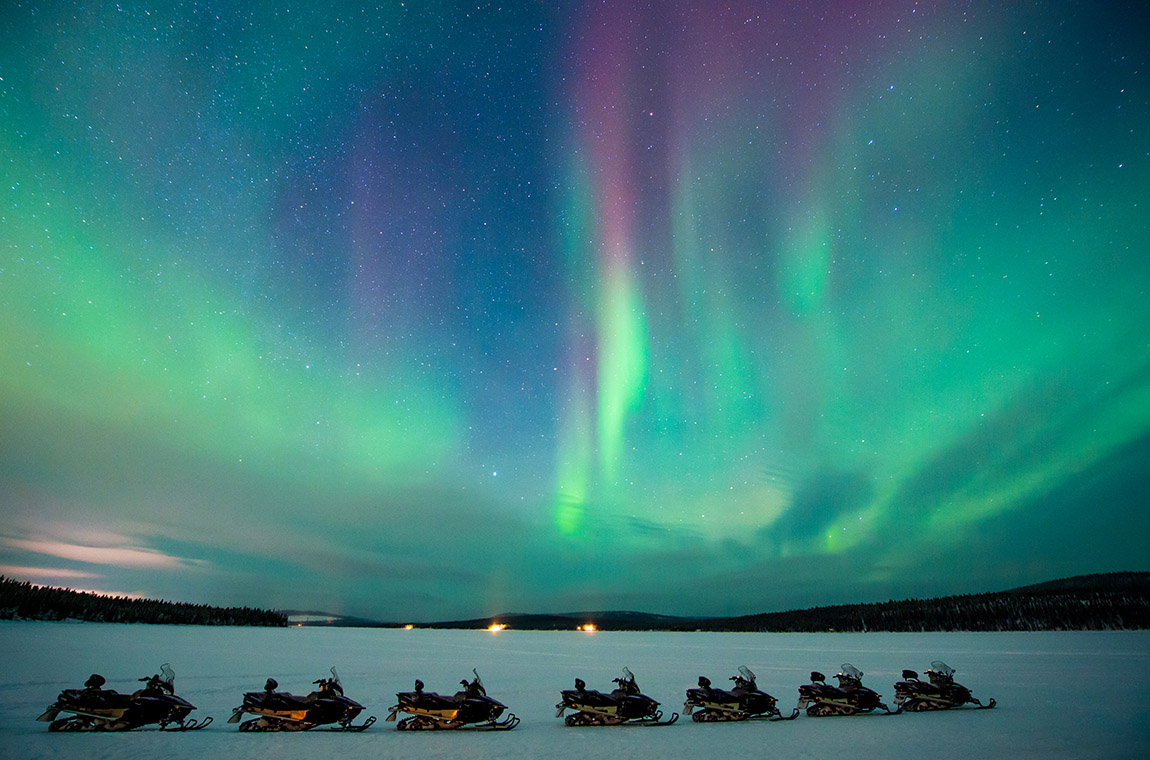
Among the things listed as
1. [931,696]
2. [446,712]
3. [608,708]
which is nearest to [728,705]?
[608,708]

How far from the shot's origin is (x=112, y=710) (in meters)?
16.8

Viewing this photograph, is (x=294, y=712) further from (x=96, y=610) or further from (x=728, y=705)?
(x=96, y=610)

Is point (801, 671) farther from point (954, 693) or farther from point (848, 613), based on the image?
point (848, 613)

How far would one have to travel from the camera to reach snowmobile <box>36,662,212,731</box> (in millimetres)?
16484

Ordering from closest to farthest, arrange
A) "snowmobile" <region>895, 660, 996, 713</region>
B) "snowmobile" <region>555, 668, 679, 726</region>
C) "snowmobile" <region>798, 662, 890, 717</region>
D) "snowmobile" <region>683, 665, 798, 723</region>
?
1. "snowmobile" <region>555, 668, 679, 726</region>
2. "snowmobile" <region>683, 665, 798, 723</region>
3. "snowmobile" <region>798, 662, 890, 717</region>
4. "snowmobile" <region>895, 660, 996, 713</region>

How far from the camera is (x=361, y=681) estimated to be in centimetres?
3077

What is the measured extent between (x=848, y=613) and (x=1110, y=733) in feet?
644

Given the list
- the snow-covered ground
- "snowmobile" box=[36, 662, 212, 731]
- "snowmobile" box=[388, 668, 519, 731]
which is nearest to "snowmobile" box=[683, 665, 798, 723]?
the snow-covered ground

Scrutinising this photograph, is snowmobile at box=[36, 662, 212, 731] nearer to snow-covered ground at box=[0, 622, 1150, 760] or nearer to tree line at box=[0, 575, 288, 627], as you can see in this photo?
snow-covered ground at box=[0, 622, 1150, 760]

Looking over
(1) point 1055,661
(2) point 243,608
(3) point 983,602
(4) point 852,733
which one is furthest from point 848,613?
(4) point 852,733

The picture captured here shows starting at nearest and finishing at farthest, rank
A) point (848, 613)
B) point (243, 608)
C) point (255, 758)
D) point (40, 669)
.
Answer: point (255, 758)
point (40, 669)
point (243, 608)
point (848, 613)

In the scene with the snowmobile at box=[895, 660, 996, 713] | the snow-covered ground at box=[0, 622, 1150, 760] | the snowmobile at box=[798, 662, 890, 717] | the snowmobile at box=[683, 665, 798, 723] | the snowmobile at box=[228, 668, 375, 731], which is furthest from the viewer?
the snowmobile at box=[895, 660, 996, 713]

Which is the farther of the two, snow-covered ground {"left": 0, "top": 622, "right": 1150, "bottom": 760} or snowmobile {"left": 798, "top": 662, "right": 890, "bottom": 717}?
snowmobile {"left": 798, "top": 662, "right": 890, "bottom": 717}

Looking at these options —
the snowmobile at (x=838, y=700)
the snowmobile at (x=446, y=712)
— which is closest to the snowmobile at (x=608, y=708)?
the snowmobile at (x=446, y=712)
